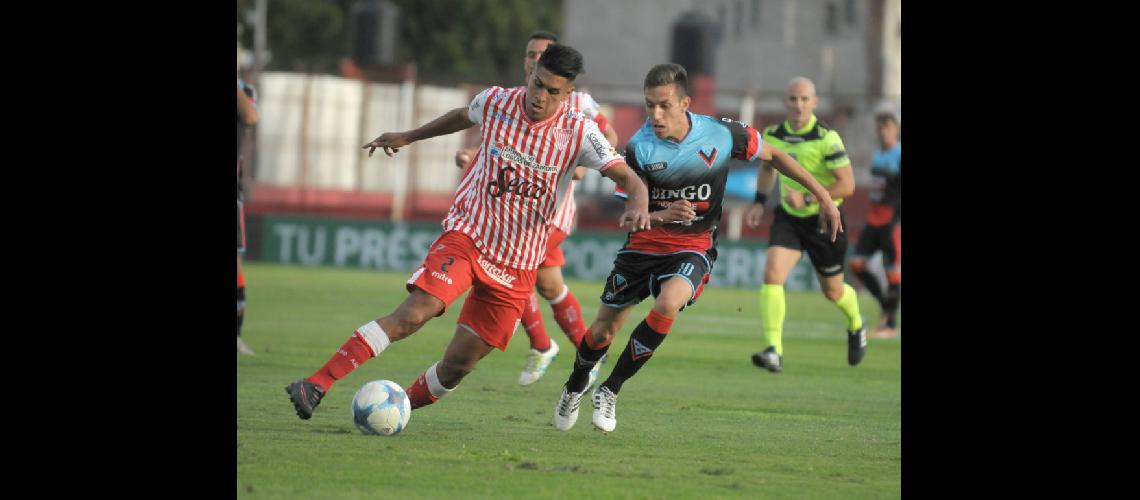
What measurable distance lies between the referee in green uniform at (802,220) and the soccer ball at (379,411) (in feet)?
16.5

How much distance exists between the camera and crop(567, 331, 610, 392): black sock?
835cm

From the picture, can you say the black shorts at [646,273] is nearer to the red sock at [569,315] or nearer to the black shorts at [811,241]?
the red sock at [569,315]

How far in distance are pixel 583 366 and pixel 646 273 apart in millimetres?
788

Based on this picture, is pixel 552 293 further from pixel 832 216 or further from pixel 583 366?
pixel 832 216

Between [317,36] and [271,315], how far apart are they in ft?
136

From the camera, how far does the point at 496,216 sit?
310 inches

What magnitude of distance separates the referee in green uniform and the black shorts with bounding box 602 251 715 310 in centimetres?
325

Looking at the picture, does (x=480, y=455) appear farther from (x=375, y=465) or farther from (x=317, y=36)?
(x=317, y=36)

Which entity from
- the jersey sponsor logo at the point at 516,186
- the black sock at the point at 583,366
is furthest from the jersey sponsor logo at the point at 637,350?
the jersey sponsor logo at the point at 516,186
